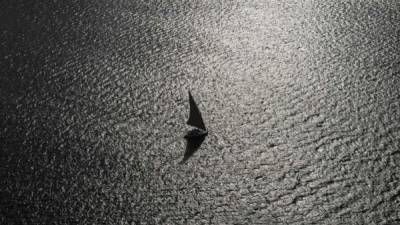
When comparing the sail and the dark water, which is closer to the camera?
the dark water

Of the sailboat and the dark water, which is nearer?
the dark water

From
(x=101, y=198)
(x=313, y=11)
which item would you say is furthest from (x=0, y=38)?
(x=313, y=11)

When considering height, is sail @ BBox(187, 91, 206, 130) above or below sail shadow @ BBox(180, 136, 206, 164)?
above
